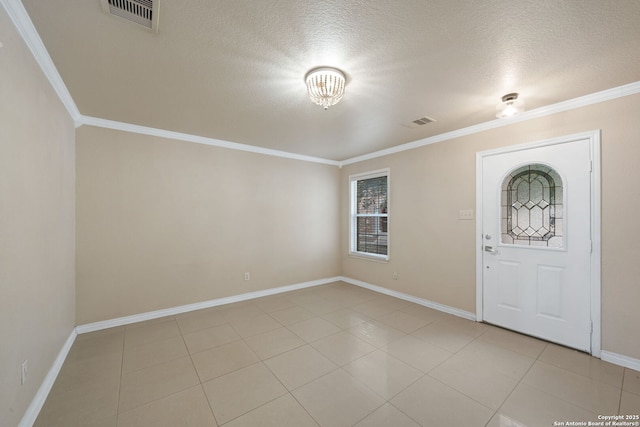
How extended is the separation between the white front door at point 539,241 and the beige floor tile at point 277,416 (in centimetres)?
257

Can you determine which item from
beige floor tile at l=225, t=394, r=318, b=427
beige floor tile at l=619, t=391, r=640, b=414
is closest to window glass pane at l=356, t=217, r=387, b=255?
beige floor tile at l=619, t=391, r=640, b=414

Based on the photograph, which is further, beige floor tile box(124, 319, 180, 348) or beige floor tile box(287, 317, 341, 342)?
beige floor tile box(287, 317, 341, 342)

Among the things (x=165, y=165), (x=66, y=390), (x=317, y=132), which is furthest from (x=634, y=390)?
(x=165, y=165)

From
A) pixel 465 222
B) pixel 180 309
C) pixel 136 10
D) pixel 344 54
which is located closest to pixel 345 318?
pixel 465 222

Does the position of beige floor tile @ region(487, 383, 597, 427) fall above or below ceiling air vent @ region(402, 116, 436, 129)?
below

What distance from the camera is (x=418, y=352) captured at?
244cm

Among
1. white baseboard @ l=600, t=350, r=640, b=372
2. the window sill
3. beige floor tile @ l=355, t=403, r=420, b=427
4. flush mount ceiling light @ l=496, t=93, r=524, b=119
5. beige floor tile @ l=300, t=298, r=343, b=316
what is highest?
flush mount ceiling light @ l=496, t=93, r=524, b=119

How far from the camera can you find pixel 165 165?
3346 millimetres

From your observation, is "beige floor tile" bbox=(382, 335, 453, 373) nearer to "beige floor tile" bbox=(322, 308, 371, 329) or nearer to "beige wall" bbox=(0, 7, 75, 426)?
"beige floor tile" bbox=(322, 308, 371, 329)

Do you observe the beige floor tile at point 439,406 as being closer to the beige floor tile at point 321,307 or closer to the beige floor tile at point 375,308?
the beige floor tile at point 375,308

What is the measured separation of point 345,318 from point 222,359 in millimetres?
1554

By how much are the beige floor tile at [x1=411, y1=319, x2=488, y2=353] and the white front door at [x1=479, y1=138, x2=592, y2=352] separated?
278mm

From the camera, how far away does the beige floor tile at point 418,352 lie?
7.38 feet

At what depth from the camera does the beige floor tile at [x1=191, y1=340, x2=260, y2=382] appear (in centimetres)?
215
